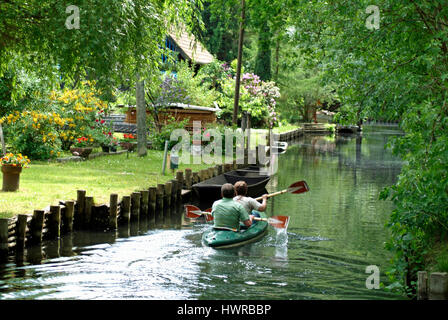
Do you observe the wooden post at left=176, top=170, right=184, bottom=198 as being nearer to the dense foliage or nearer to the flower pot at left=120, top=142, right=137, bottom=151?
the flower pot at left=120, top=142, right=137, bottom=151

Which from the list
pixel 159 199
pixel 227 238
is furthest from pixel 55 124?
pixel 227 238

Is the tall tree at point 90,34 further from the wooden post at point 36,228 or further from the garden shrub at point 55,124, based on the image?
the garden shrub at point 55,124

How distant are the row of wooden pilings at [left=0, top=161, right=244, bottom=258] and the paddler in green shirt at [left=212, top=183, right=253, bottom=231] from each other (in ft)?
9.13

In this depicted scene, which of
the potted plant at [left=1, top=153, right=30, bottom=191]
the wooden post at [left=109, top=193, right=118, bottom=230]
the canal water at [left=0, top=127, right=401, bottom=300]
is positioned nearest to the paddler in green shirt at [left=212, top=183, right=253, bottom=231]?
the canal water at [left=0, top=127, right=401, bottom=300]

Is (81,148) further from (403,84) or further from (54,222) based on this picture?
(403,84)

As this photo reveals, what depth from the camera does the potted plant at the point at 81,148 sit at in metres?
23.0

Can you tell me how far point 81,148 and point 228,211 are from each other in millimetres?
10601

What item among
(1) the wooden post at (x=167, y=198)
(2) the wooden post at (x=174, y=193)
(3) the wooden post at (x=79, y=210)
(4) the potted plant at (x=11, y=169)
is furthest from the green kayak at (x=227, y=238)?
(2) the wooden post at (x=174, y=193)

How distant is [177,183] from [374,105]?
10.0 metres

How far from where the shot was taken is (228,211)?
555 inches

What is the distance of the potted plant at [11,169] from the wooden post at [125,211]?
8.74 feet
